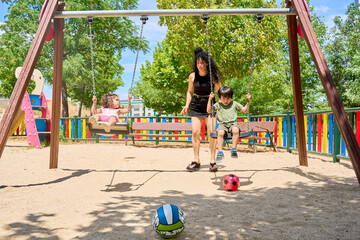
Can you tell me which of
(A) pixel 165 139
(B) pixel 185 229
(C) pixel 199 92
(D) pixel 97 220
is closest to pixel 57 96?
(C) pixel 199 92

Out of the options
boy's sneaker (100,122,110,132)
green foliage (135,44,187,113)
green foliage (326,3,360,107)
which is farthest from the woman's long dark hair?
green foliage (326,3,360,107)

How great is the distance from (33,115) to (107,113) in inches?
211

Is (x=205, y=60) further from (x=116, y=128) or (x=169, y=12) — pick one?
(x=116, y=128)

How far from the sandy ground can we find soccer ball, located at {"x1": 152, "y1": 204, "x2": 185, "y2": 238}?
8 cm

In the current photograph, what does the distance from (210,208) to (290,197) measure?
1034mm

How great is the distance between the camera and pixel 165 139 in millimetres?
12695

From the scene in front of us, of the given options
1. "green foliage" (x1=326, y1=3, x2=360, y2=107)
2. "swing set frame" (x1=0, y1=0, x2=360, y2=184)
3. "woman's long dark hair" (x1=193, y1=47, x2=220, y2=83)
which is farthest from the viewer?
"green foliage" (x1=326, y1=3, x2=360, y2=107)

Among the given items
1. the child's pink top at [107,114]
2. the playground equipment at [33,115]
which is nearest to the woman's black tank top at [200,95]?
the child's pink top at [107,114]

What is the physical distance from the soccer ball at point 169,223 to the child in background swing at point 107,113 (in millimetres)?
2646

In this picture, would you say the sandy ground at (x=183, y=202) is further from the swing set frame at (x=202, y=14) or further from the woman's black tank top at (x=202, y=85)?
the woman's black tank top at (x=202, y=85)

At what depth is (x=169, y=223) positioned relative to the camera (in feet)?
7.40

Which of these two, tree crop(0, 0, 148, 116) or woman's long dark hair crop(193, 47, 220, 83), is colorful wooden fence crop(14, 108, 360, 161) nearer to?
woman's long dark hair crop(193, 47, 220, 83)

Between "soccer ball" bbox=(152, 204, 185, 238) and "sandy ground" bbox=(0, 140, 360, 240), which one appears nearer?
"soccer ball" bbox=(152, 204, 185, 238)

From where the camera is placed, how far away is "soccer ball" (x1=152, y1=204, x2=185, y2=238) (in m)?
2.23
